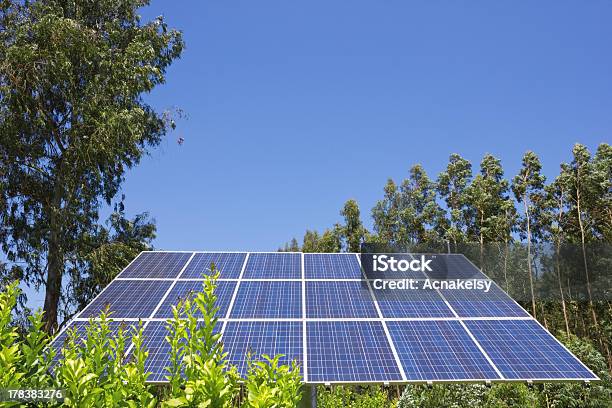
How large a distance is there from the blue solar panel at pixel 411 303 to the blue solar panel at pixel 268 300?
198cm

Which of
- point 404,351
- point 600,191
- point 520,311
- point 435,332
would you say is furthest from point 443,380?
point 600,191

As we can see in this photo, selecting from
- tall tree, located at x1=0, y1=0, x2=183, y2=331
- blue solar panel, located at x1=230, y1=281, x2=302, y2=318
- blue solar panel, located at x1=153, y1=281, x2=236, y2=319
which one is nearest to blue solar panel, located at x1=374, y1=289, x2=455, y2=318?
blue solar panel, located at x1=230, y1=281, x2=302, y2=318

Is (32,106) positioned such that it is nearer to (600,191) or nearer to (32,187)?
(32,187)

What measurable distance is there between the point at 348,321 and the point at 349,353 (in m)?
1.26

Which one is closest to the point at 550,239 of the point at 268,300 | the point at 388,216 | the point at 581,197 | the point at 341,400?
the point at 581,197

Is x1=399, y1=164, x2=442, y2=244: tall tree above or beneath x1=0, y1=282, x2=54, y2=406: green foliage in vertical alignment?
above

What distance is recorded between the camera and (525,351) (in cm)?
982

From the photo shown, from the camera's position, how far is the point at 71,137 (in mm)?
23531

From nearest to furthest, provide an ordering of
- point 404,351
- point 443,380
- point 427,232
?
point 443,380
point 404,351
point 427,232

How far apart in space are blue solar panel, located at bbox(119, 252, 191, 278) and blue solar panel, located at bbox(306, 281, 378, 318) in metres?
3.71

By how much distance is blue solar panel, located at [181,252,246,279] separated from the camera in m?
12.9

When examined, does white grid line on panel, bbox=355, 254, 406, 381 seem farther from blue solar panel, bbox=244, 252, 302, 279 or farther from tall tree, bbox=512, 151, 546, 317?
tall tree, bbox=512, 151, 546, 317

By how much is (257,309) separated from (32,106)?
1809 centimetres

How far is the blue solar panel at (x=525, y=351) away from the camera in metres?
9.10
